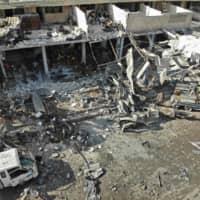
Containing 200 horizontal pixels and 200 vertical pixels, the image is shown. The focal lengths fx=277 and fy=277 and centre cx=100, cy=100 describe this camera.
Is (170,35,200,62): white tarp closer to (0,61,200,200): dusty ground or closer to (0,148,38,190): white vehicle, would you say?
(0,61,200,200): dusty ground

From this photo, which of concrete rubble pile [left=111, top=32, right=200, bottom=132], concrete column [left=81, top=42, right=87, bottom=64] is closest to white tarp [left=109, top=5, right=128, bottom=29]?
concrete rubble pile [left=111, top=32, right=200, bottom=132]

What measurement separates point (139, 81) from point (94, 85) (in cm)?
349

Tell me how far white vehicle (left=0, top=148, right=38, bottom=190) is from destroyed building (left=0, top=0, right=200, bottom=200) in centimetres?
6

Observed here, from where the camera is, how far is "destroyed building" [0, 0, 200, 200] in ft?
47.9

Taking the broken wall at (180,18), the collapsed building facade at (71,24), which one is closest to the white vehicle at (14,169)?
the collapsed building facade at (71,24)

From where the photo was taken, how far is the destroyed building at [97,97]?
47.9 ft

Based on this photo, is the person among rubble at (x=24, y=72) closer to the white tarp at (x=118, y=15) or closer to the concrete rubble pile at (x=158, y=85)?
the concrete rubble pile at (x=158, y=85)

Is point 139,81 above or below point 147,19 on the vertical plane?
below

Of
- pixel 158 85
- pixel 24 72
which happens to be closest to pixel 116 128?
A: pixel 158 85

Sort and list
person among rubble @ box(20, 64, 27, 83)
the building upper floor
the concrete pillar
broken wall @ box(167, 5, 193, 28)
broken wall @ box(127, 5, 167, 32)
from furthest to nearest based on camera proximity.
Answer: the concrete pillar < broken wall @ box(167, 5, 193, 28) < broken wall @ box(127, 5, 167, 32) < the building upper floor < person among rubble @ box(20, 64, 27, 83)

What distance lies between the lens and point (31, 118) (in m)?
18.2

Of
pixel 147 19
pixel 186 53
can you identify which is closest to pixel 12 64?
pixel 147 19

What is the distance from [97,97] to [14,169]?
8551 millimetres

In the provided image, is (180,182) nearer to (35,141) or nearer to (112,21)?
(35,141)
